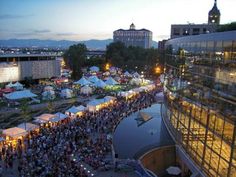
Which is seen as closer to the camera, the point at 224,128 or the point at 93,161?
the point at 224,128

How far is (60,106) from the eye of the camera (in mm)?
39938

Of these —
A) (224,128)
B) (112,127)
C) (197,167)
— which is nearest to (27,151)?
(112,127)

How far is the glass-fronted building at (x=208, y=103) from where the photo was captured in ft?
44.6

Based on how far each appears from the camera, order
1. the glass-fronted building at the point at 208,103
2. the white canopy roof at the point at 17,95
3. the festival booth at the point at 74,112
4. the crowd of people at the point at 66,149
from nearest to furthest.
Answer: the glass-fronted building at the point at 208,103 < the crowd of people at the point at 66,149 < the festival booth at the point at 74,112 < the white canopy roof at the point at 17,95

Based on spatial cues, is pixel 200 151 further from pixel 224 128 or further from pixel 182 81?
pixel 182 81

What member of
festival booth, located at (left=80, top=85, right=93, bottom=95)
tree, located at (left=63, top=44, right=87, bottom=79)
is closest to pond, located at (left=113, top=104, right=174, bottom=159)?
festival booth, located at (left=80, top=85, right=93, bottom=95)

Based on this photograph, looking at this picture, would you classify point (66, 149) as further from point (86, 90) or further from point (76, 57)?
point (76, 57)

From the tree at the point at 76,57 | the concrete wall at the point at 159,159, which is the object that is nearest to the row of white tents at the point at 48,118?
the concrete wall at the point at 159,159

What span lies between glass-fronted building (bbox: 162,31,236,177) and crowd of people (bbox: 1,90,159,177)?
6.03 metres

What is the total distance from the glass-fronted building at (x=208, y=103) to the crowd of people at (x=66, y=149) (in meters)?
6.03

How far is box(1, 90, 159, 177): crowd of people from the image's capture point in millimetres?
18469

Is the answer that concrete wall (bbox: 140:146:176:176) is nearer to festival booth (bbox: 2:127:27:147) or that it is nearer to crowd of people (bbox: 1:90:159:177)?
crowd of people (bbox: 1:90:159:177)

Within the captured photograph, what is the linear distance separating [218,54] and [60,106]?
93.9ft

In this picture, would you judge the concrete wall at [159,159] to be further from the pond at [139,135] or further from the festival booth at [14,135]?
the festival booth at [14,135]
